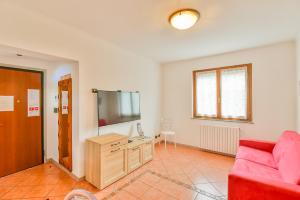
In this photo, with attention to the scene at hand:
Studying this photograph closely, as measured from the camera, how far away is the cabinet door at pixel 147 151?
128 inches

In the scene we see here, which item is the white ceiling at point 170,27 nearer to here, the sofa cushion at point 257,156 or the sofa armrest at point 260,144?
the sofa armrest at point 260,144

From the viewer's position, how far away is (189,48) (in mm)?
3395

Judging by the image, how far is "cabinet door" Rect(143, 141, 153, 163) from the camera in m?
3.26

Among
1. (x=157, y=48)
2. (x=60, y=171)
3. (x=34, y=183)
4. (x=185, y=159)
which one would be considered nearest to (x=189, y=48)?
(x=157, y=48)

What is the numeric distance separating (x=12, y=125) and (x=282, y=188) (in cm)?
408

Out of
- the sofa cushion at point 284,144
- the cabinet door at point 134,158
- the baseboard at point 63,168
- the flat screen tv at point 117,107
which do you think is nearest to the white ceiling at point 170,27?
the flat screen tv at point 117,107

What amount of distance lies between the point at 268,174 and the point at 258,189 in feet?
2.14

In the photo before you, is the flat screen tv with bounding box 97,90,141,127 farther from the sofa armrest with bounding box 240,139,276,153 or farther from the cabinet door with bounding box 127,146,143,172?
the sofa armrest with bounding box 240,139,276,153

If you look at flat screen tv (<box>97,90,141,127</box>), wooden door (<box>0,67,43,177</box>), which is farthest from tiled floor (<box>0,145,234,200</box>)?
flat screen tv (<box>97,90,141,127</box>)

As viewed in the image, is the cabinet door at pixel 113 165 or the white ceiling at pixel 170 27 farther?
the cabinet door at pixel 113 165

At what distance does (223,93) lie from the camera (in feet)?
12.5

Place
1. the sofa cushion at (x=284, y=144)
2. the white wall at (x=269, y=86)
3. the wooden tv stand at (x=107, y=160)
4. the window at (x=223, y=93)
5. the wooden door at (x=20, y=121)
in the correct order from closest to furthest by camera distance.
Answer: the sofa cushion at (x=284, y=144) < the wooden tv stand at (x=107, y=160) < the wooden door at (x=20, y=121) < the white wall at (x=269, y=86) < the window at (x=223, y=93)

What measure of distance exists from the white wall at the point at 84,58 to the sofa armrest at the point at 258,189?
2.30 meters

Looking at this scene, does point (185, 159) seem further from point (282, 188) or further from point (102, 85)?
point (102, 85)
